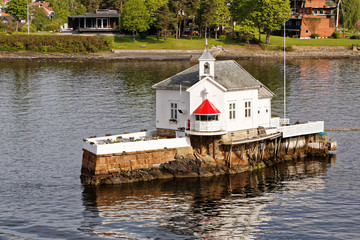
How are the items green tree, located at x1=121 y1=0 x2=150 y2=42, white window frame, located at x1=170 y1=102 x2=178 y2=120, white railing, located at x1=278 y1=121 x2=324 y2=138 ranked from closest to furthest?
white window frame, located at x1=170 y1=102 x2=178 y2=120
white railing, located at x1=278 y1=121 x2=324 y2=138
green tree, located at x1=121 y1=0 x2=150 y2=42

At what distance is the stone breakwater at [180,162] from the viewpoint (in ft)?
184

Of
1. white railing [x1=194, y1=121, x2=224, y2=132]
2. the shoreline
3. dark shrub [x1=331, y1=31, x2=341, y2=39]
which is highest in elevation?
dark shrub [x1=331, y1=31, x2=341, y2=39]

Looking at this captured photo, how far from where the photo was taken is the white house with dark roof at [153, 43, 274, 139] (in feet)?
194

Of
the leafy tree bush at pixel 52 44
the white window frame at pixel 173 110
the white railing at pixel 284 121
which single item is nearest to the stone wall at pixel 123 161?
the white window frame at pixel 173 110

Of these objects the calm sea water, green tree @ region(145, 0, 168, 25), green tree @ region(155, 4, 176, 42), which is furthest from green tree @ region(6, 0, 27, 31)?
the calm sea water

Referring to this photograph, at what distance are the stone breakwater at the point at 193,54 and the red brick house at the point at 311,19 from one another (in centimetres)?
1541

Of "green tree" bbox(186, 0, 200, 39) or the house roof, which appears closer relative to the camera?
"green tree" bbox(186, 0, 200, 39)

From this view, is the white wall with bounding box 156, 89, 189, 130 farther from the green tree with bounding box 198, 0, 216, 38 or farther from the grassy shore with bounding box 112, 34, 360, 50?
the green tree with bounding box 198, 0, 216, 38

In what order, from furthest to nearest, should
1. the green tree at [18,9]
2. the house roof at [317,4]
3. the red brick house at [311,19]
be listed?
1. the house roof at [317,4]
2. the green tree at [18,9]
3. the red brick house at [311,19]

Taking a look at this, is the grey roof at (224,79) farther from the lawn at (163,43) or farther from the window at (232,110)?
the lawn at (163,43)

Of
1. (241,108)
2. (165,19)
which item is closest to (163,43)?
(165,19)

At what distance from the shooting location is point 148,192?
55.0 metres

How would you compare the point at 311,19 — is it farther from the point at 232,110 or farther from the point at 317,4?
the point at 232,110

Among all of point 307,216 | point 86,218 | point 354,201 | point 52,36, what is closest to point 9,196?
point 86,218
